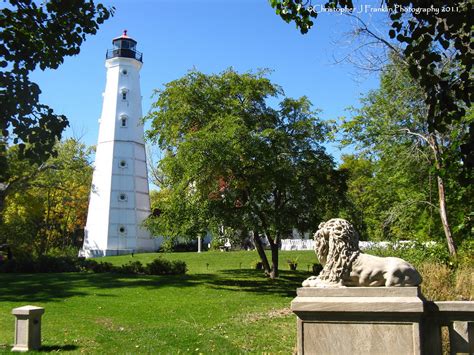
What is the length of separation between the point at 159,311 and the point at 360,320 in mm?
11087

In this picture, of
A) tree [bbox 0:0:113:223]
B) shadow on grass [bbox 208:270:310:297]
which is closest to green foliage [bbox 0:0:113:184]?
tree [bbox 0:0:113:223]

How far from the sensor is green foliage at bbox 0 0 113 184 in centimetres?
546

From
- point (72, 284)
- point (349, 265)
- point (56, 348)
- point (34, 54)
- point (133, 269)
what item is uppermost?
point (34, 54)

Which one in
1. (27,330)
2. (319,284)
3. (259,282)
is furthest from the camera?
(259,282)

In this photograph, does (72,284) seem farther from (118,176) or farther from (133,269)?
(118,176)

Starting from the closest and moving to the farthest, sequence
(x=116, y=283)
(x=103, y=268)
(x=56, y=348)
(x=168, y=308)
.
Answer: (x=56, y=348)
(x=168, y=308)
(x=116, y=283)
(x=103, y=268)

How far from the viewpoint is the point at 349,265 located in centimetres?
557

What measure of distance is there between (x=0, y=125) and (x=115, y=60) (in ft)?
135

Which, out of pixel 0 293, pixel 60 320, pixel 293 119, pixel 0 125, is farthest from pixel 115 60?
pixel 0 125

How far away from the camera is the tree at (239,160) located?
766 inches

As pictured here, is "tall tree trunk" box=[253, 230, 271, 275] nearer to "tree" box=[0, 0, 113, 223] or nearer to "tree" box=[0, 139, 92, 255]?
"tree" box=[0, 139, 92, 255]

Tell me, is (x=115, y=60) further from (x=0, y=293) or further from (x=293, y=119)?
(x=0, y=293)

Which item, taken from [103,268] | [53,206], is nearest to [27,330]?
[103,268]

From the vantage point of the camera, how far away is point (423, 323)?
17.2 feet
